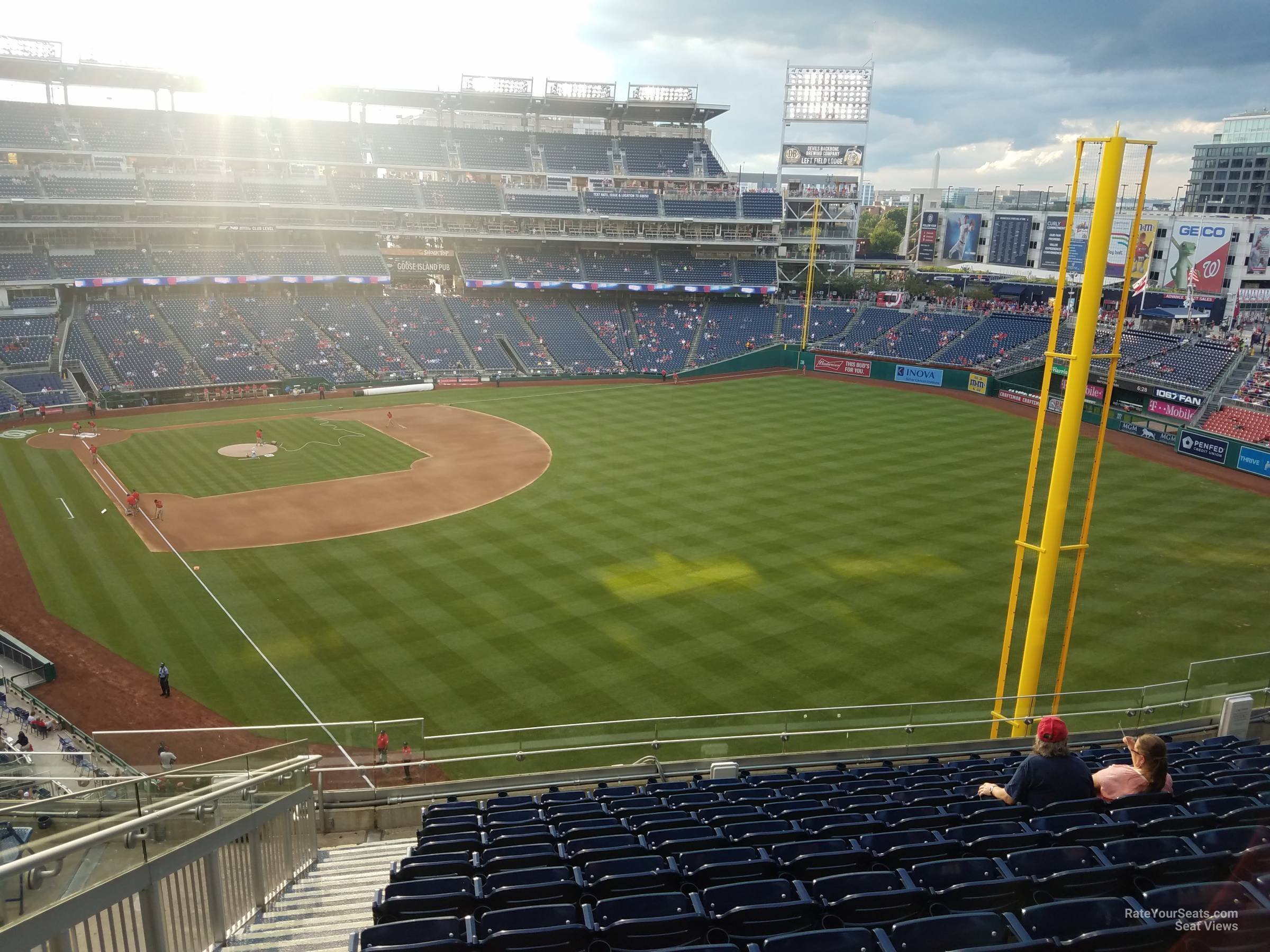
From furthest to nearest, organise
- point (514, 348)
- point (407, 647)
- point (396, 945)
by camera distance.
Result: 1. point (514, 348)
2. point (407, 647)
3. point (396, 945)

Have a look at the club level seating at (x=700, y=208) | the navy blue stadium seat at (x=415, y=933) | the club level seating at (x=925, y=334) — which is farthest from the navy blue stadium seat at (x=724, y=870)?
the club level seating at (x=700, y=208)

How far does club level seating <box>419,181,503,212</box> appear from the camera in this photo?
79812 mm

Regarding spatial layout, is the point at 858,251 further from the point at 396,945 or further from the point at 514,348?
the point at 396,945

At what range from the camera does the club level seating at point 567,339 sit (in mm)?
72438

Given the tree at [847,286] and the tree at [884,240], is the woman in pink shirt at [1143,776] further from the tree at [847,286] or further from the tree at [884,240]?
the tree at [884,240]

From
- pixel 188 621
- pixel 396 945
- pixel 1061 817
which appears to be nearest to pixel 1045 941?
pixel 1061 817

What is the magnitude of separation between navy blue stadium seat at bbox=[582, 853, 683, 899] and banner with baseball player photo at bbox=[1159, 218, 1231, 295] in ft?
257

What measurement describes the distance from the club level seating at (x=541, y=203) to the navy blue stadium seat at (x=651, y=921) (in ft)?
266

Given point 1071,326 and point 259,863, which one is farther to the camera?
point 1071,326

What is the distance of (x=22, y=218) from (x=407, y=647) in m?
62.7

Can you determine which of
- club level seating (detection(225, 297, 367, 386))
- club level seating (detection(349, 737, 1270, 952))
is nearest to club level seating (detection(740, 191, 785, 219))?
club level seating (detection(225, 297, 367, 386))

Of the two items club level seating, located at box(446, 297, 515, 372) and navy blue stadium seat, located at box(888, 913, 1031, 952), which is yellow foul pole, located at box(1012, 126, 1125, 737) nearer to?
navy blue stadium seat, located at box(888, 913, 1031, 952)

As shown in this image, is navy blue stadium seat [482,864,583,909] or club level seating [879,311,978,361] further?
club level seating [879,311,978,361]

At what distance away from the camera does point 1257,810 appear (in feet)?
25.7
